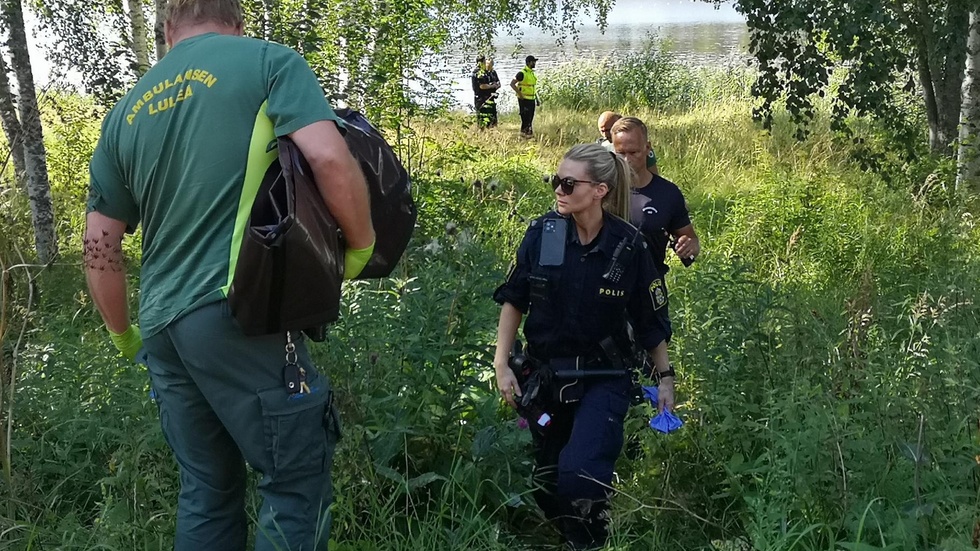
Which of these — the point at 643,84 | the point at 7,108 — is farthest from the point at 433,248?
the point at 643,84

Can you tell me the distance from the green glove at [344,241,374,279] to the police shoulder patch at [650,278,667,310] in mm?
1323

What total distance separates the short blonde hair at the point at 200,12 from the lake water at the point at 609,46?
4.43m

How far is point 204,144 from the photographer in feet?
7.23

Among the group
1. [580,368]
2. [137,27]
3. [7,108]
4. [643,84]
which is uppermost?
[137,27]

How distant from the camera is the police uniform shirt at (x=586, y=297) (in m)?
3.25

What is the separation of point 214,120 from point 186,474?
3.34 ft

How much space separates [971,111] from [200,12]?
22.9 feet

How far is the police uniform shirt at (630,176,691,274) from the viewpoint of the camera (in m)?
4.49

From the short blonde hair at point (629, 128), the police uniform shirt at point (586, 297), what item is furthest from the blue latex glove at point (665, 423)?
the short blonde hair at point (629, 128)

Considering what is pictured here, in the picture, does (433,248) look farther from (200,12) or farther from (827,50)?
(827,50)

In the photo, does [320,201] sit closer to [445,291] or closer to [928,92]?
[445,291]

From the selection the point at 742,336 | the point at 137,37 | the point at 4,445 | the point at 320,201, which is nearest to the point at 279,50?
the point at 320,201

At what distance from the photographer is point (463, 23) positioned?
20.0 meters

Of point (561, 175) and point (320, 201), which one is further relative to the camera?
point (561, 175)
